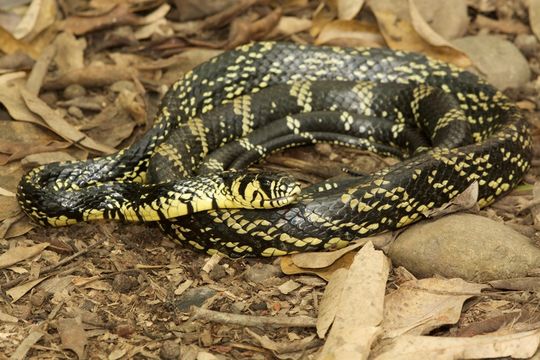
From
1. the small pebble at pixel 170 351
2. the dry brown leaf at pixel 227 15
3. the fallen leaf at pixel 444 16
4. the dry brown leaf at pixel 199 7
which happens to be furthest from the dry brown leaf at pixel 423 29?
the small pebble at pixel 170 351

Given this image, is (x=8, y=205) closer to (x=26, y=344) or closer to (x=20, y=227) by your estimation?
(x=20, y=227)

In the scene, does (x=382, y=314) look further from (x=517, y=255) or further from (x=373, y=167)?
(x=373, y=167)

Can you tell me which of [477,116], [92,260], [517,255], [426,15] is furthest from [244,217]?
[426,15]

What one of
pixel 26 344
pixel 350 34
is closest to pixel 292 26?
pixel 350 34

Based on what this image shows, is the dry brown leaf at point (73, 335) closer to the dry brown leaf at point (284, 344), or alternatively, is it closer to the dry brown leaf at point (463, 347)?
the dry brown leaf at point (284, 344)

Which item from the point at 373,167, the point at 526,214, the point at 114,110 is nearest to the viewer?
the point at 526,214

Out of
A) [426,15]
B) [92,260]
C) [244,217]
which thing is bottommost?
[92,260]
